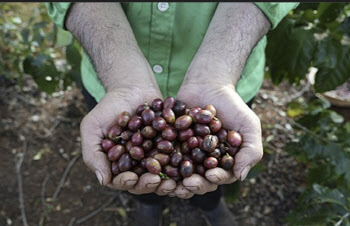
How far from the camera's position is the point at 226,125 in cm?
198

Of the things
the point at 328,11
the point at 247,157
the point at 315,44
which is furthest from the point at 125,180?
the point at 328,11

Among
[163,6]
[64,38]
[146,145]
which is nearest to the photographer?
[146,145]

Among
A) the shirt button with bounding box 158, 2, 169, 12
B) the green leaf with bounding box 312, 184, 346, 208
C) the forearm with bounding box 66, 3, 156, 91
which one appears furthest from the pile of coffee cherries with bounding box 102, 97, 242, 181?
the green leaf with bounding box 312, 184, 346, 208

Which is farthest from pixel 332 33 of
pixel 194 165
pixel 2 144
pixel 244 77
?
pixel 2 144

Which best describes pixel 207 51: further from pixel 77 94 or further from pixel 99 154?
pixel 77 94

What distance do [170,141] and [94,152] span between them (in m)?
0.36

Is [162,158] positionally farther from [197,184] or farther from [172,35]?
[172,35]

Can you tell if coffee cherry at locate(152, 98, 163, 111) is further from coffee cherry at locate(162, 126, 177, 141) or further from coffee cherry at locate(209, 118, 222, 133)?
coffee cherry at locate(209, 118, 222, 133)

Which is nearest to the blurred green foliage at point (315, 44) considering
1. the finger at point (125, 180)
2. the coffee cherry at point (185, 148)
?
the coffee cherry at point (185, 148)

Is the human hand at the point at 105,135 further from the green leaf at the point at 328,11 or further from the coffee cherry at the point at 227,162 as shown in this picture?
the green leaf at the point at 328,11

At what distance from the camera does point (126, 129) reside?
6.43 ft

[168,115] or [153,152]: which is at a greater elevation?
[168,115]

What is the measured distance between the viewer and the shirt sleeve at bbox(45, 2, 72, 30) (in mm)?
2203

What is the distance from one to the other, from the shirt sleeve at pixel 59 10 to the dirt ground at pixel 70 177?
59.4 inches
